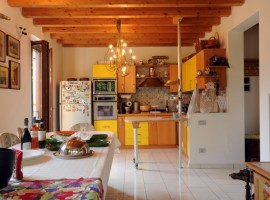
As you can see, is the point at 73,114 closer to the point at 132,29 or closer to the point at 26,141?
the point at 132,29

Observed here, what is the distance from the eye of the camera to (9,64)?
3.73 metres

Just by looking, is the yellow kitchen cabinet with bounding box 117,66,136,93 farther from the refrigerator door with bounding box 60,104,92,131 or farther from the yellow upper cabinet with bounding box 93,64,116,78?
the refrigerator door with bounding box 60,104,92,131

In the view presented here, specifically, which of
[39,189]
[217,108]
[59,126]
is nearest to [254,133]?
[217,108]

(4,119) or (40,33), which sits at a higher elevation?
(40,33)

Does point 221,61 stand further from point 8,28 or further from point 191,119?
point 8,28

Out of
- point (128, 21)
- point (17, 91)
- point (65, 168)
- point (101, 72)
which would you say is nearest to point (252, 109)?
point (128, 21)

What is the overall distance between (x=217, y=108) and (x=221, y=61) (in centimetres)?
83

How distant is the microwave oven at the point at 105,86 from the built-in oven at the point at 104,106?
10 centimetres

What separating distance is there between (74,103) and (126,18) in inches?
93.6

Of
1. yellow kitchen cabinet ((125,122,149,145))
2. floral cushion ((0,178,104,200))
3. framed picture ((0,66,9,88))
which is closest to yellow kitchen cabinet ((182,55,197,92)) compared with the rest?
yellow kitchen cabinet ((125,122,149,145))

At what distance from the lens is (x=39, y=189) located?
1.20 metres

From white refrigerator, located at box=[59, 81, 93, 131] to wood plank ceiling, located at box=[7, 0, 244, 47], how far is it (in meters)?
1.09

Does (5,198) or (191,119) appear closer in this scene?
(5,198)

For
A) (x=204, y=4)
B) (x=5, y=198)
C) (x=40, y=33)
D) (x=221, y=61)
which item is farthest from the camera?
(x=40, y=33)
